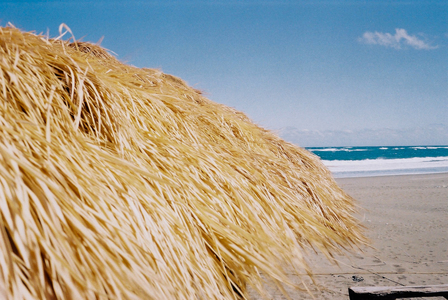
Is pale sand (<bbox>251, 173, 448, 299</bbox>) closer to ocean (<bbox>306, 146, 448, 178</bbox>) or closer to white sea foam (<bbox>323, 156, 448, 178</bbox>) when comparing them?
ocean (<bbox>306, 146, 448, 178</bbox>)

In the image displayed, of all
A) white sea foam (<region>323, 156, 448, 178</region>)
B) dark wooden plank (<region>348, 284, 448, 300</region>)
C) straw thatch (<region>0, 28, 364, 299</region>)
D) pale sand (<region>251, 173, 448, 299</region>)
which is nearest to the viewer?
straw thatch (<region>0, 28, 364, 299</region>)

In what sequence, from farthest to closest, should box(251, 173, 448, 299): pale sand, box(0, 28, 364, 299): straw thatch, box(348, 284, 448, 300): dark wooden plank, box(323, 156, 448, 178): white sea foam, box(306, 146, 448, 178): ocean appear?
box(306, 146, 448, 178): ocean
box(323, 156, 448, 178): white sea foam
box(251, 173, 448, 299): pale sand
box(348, 284, 448, 300): dark wooden plank
box(0, 28, 364, 299): straw thatch

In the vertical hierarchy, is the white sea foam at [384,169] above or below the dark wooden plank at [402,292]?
above

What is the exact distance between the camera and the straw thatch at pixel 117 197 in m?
0.60

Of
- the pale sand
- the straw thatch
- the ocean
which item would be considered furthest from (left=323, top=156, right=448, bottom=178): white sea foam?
the straw thatch

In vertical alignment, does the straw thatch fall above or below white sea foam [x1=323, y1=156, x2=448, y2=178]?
below

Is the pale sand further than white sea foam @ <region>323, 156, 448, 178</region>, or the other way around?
white sea foam @ <region>323, 156, 448, 178</region>

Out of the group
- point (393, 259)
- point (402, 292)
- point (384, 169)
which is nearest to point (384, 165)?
point (384, 169)

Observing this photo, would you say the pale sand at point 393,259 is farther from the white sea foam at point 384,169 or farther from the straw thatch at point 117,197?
the white sea foam at point 384,169

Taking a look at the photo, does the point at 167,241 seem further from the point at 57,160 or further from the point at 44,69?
the point at 44,69

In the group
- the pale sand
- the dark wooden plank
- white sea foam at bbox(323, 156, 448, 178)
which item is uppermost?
white sea foam at bbox(323, 156, 448, 178)

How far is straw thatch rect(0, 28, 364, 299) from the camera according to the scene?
60 cm

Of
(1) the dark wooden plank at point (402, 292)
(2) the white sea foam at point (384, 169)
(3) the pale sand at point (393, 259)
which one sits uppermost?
(2) the white sea foam at point (384, 169)

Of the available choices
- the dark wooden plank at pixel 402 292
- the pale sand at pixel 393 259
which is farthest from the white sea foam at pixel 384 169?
the dark wooden plank at pixel 402 292
